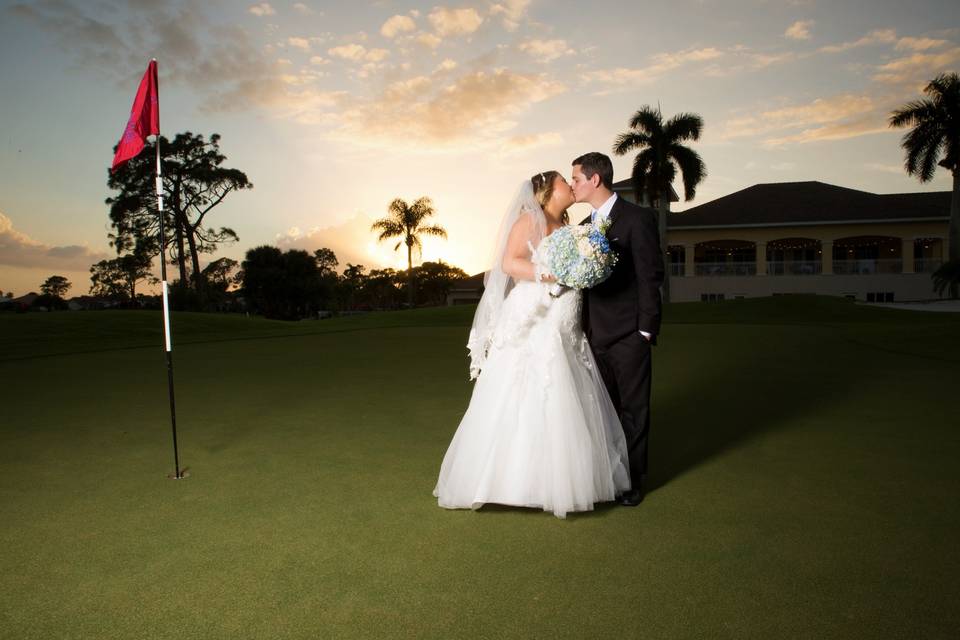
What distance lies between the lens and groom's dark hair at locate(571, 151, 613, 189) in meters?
4.65

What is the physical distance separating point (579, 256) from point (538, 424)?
1225 millimetres

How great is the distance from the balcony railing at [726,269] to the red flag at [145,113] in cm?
4409

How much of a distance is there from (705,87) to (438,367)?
1812cm

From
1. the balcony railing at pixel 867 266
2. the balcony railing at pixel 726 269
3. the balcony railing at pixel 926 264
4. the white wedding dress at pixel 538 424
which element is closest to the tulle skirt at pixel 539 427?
the white wedding dress at pixel 538 424

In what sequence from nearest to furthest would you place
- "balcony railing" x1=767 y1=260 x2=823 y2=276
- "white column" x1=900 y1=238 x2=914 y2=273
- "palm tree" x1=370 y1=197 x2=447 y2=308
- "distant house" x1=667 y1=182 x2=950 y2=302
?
"white column" x1=900 y1=238 x2=914 y2=273
"distant house" x1=667 y1=182 x2=950 y2=302
"balcony railing" x1=767 y1=260 x2=823 y2=276
"palm tree" x1=370 y1=197 x2=447 y2=308

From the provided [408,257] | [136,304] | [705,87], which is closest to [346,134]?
[705,87]

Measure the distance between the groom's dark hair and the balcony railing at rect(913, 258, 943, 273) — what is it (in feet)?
151

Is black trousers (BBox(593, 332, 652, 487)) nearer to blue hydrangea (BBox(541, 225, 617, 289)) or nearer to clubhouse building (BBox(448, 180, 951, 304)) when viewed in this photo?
blue hydrangea (BBox(541, 225, 617, 289))

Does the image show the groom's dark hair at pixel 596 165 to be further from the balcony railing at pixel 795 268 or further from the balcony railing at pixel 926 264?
the balcony railing at pixel 926 264

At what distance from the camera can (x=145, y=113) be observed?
529 centimetres

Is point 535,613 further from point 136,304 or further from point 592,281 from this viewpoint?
point 136,304

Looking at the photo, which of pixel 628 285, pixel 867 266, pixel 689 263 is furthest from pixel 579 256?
pixel 867 266

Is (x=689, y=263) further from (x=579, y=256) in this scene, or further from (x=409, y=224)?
(x=579, y=256)

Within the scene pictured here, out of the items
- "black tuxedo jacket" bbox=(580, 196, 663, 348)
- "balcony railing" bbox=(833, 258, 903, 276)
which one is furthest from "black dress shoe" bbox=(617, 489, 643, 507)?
"balcony railing" bbox=(833, 258, 903, 276)
